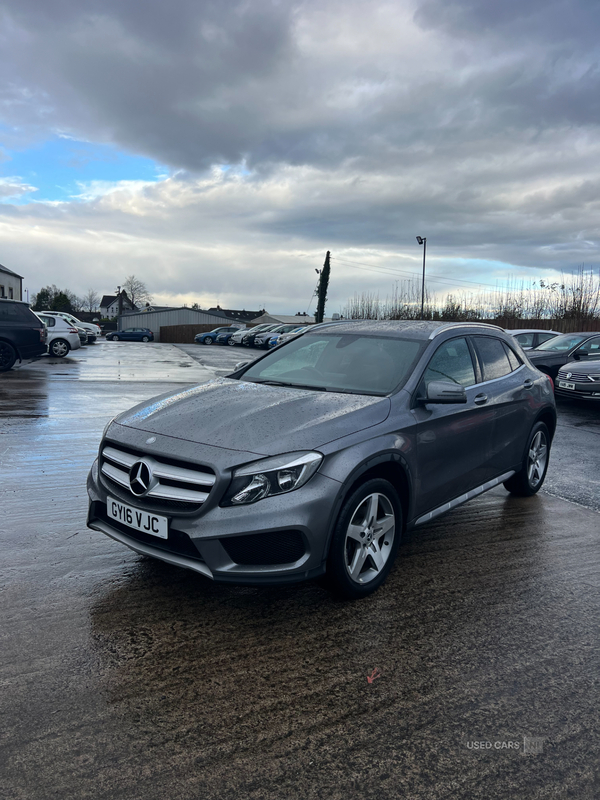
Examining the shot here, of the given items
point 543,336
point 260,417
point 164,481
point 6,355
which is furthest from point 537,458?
point 6,355

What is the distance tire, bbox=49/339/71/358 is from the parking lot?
2068 cm

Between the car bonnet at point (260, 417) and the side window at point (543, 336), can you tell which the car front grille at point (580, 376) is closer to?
the side window at point (543, 336)

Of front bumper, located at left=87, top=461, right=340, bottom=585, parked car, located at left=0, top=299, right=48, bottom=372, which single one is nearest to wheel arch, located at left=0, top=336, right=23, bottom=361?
parked car, located at left=0, top=299, right=48, bottom=372

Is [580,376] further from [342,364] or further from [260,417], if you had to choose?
[260,417]

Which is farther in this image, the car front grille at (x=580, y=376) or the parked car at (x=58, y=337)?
the parked car at (x=58, y=337)

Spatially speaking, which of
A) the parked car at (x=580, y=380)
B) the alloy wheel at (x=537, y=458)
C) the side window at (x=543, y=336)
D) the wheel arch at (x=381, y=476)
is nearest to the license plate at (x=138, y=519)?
the wheel arch at (x=381, y=476)

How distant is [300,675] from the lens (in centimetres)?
281

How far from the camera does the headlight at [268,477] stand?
3.01 metres

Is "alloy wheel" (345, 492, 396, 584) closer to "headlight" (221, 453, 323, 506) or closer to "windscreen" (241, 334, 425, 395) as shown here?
"headlight" (221, 453, 323, 506)

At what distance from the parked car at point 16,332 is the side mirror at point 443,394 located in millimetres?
14943

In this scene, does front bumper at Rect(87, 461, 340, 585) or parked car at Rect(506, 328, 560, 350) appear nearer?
front bumper at Rect(87, 461, 340, 585)

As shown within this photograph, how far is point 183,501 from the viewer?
3.09 m

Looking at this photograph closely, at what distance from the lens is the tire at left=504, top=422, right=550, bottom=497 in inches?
220

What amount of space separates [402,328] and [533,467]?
6.91ft
